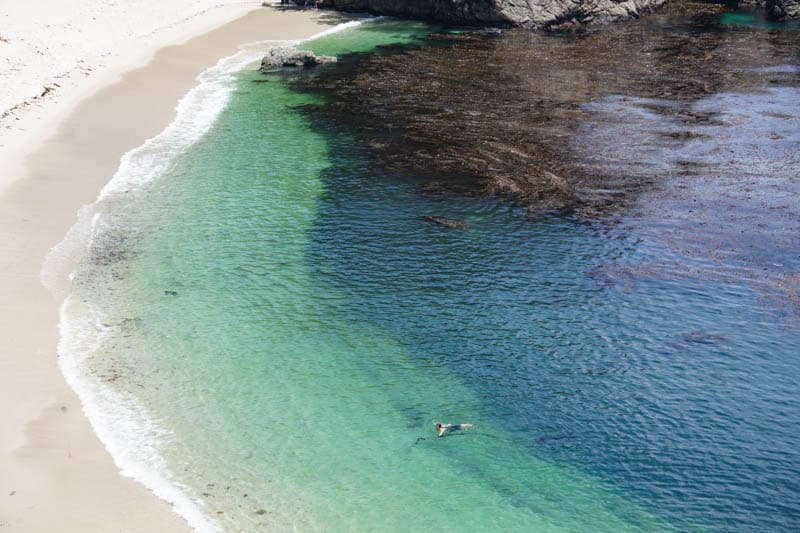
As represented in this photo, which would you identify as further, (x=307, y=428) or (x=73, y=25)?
(x=73, y=25)

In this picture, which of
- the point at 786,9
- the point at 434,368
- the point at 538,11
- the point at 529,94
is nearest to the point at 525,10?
the point at 538,11

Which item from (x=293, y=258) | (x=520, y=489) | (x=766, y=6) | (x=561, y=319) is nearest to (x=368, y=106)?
(x=293, y=258)

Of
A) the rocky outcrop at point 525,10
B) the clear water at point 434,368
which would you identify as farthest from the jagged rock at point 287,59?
the clear water at point 434,368

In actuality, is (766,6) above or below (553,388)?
above

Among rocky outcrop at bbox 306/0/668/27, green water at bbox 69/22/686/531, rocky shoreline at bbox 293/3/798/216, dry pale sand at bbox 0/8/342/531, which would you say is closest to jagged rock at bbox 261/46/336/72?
rocky shoreline at bbox 293/3/798/216

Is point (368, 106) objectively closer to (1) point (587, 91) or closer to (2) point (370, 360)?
(1) point (587, 91)

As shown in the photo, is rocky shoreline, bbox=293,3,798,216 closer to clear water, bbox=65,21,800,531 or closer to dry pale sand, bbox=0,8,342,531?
clear water, bbox=65,21,800,531

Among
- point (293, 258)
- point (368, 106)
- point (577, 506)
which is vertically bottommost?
point (577, 506)

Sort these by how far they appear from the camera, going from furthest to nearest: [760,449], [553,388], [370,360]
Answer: [370,360], [553,388], [760,449]

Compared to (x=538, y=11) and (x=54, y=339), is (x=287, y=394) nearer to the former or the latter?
(x=54, y=339)
